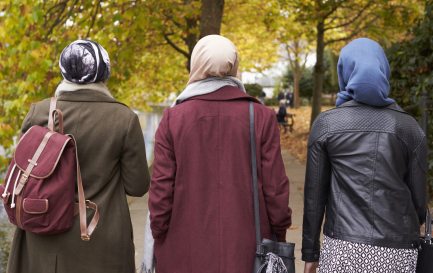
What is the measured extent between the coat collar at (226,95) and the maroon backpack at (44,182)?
0.67m

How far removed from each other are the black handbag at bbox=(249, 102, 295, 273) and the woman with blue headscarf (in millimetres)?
193

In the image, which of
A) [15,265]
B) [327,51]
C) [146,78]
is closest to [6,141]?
[15,265]

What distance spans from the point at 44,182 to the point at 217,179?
0.81 m

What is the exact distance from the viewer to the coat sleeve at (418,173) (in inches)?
116

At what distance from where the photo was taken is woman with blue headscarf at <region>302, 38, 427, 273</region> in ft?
9.41

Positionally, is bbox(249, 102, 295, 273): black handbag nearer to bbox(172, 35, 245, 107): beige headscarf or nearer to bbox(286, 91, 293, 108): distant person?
bbox(172, 35, 245, 107): beige headscarf

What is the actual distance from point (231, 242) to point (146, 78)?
1589 centimetres

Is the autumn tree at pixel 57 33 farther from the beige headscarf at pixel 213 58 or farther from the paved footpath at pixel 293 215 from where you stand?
the beige headscarf at pixel 213 58

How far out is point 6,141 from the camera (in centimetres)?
646

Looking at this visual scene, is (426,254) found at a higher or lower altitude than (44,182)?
lower

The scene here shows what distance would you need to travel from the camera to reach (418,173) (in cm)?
296

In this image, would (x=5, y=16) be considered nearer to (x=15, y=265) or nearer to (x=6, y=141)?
(x=6, y=141)

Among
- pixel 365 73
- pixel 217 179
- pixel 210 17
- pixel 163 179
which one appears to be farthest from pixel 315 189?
pixel 210 17

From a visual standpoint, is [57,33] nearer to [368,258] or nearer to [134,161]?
[134,161]
